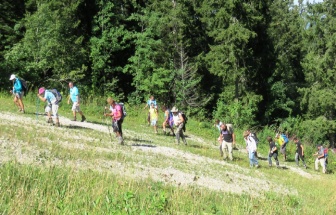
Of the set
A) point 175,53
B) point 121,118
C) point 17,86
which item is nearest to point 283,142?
point 121,118

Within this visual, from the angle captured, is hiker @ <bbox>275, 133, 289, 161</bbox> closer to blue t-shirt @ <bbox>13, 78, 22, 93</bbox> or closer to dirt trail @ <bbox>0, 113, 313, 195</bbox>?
dirt trail @ <bbox>0, 113, 313, 195</bbox>

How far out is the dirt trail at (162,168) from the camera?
10.6 metres

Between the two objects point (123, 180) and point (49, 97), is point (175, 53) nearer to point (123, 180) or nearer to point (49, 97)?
point (49, 97)

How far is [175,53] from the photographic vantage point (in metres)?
41.0

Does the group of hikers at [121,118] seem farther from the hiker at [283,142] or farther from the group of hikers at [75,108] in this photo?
the hiker at [283,142]

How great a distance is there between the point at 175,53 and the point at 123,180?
32864mm

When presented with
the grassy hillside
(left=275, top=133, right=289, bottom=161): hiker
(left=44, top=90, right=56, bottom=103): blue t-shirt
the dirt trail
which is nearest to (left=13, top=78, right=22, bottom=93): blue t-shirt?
the dirt trail

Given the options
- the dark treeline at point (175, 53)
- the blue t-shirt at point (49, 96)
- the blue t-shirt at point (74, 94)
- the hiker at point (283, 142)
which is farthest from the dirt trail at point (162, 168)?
the dark treeline at point (175, 53)

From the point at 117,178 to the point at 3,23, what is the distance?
34085 millimetres

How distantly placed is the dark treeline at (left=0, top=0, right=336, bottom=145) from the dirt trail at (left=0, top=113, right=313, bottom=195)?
57.3 ft

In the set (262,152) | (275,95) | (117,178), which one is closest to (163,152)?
(117,178)

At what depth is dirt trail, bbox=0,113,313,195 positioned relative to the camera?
1055cm

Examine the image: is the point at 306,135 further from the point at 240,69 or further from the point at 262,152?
the point at 262,152

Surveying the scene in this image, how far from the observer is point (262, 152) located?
29.1 m
